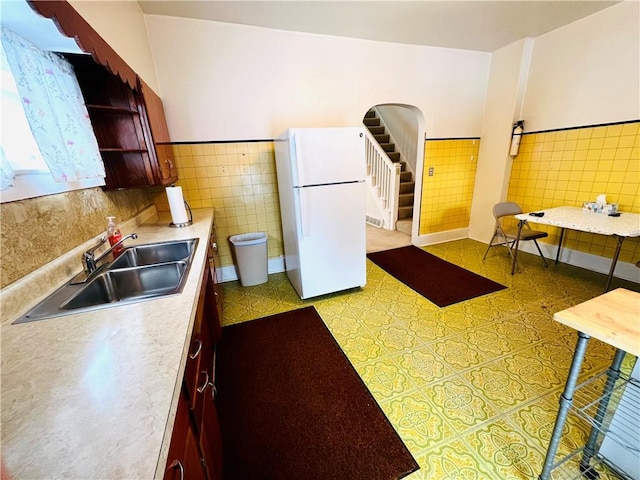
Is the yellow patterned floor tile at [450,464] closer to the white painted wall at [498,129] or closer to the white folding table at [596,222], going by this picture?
the white folding table at [596,222]

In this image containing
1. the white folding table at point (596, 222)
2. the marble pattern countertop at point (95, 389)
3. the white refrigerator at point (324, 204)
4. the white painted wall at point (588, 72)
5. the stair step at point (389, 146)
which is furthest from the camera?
the stair step at point (389, 146)

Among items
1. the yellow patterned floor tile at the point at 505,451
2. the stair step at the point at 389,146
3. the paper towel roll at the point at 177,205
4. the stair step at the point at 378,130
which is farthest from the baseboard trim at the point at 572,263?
the stair step at the point at 378,130

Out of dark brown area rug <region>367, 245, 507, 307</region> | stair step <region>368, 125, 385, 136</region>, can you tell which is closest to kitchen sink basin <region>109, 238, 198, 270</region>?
dark brown area rug <region>367, 245, 507, 307</region>

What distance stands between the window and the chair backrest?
3898 mm

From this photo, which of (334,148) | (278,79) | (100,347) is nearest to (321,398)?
(100,347)

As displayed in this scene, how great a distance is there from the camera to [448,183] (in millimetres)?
3877

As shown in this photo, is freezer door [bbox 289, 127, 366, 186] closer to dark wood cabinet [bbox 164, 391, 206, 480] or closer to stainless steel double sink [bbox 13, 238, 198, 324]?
stainless steel double sink [bbox 13, 238, 198, 324]

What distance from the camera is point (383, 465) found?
1.23 m

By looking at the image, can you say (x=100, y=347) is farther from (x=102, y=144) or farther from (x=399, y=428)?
(x=102, y=144)

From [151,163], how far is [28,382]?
161 cm

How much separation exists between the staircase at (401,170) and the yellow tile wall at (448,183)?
903mm

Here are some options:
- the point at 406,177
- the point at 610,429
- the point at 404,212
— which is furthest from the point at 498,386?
the point at 406,177

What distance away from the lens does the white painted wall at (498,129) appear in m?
3.22

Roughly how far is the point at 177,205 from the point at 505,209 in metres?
3.67
